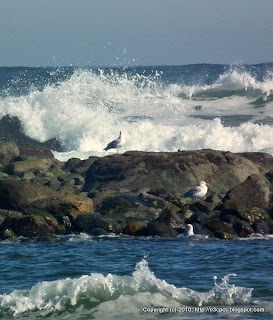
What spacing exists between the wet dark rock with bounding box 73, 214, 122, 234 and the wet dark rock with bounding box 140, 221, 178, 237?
0.44 m

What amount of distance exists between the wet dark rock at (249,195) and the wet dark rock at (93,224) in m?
1.94

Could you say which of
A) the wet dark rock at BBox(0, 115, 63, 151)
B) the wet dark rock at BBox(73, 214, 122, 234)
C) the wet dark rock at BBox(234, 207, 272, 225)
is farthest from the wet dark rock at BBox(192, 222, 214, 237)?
the wet dark rock at BBox(0, 115, 63, 151)

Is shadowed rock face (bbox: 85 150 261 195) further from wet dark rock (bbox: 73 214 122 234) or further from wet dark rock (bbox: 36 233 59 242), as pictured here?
wet dark rock (bbox: 36 233 59 242)

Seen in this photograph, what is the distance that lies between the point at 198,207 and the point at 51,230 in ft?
9.20

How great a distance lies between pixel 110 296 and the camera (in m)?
11.6

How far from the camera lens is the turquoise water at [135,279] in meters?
11.2

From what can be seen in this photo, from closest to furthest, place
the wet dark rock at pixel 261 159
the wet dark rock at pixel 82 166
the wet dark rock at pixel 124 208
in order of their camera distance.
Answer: the wet dark rock at pixel 124 208
the wet dark rock at pixel 82 166
the wet dark rock at pixel 261 159

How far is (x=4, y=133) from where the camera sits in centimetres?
3288

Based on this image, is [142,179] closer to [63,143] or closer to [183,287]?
[183,287]

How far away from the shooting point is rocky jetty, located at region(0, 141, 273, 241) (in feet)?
54.7

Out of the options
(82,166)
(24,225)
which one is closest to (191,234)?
(24,225)

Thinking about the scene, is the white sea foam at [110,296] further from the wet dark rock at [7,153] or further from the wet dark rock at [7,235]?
the wet dark rock at [7,153]

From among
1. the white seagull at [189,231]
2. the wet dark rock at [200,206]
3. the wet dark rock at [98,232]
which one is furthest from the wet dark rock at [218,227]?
the wet dark rock at [98,232]

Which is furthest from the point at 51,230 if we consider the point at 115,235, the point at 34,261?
the point at 34,261
